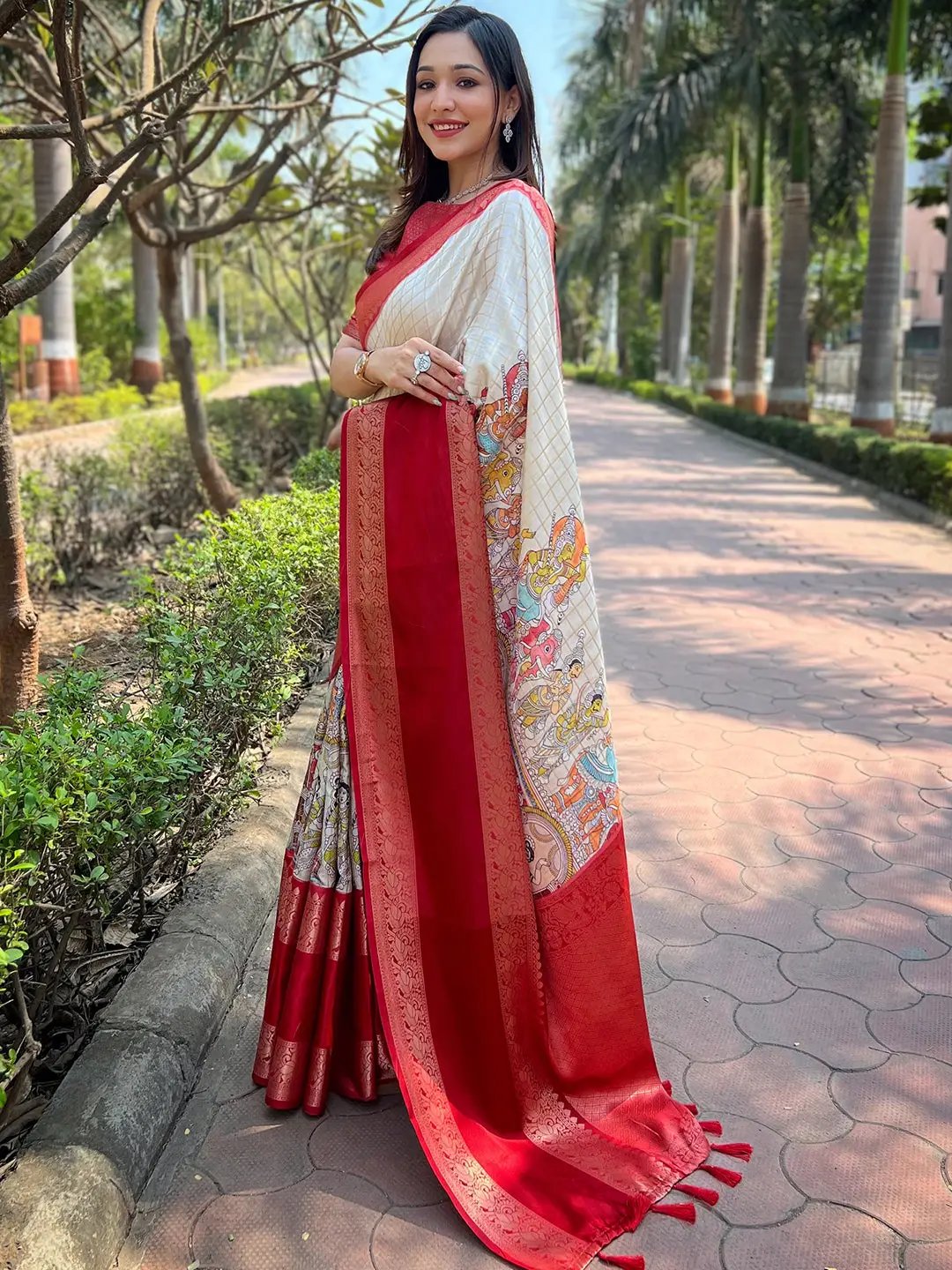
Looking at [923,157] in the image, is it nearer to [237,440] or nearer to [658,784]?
[237,440]

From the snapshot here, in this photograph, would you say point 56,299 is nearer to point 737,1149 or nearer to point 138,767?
point 138,767

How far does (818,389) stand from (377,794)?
93.9 ft

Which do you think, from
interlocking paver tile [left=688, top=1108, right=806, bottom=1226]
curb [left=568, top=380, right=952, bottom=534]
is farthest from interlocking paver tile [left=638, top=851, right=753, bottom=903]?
curb [left=568, top=380, right=952, bottom=534]

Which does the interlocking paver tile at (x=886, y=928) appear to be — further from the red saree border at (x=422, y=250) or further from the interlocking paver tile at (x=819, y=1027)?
the red saree border at (x=422, y=250)

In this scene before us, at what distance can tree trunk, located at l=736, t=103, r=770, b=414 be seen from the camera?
16078mm

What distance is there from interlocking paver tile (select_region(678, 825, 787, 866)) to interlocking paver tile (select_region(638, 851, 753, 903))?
0.03 meters

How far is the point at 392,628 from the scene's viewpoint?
191 centimetres

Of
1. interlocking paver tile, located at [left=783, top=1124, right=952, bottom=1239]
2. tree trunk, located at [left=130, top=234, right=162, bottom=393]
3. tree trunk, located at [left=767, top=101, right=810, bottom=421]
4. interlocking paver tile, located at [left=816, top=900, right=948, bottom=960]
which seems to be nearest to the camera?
interlocking paver tile, located at [left=783, top=1124, right=952, bottom=1239]

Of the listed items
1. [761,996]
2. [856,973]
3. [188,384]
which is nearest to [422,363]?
→ [761,996]

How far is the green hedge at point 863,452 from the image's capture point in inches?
353

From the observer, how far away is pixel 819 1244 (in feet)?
5.62

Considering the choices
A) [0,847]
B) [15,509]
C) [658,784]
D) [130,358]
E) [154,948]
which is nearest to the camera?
[0,847]

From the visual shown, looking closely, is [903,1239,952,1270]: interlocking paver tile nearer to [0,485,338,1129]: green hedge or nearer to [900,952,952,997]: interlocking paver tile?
[900,952,952,997]: interlocking paver tile

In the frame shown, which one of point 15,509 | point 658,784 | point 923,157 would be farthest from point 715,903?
point 923,157
